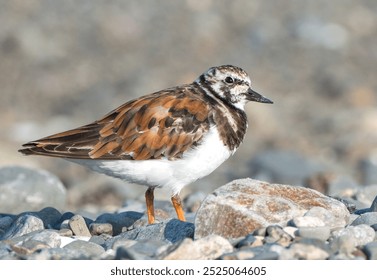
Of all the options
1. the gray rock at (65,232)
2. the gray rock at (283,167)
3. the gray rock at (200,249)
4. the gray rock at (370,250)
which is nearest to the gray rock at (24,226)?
the gray rock at (65,232)

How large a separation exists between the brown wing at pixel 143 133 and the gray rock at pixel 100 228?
21.4 inches

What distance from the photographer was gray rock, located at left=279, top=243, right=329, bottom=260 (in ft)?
15.3

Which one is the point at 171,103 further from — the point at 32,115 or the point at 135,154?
the point at 32,115

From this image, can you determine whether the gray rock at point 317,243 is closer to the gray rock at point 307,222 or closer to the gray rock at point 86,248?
the gray rock at point 307,222

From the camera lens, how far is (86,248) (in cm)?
540

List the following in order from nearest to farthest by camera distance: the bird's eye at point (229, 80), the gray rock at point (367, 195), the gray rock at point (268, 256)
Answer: the gray rock at point (268, 256) < the bird's eye at point (229, 80) < the gray rock at point (367, 195)

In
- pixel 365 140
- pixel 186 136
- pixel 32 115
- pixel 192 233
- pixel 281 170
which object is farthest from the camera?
pixel 32 115

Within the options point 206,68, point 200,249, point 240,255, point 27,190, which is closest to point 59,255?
point 200,249

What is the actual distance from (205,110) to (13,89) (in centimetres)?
933

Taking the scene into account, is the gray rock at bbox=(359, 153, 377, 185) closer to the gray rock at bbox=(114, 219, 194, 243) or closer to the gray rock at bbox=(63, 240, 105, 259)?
the gray rock at bbox=(114, 219, 194, 243)

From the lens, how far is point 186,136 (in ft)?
20.6

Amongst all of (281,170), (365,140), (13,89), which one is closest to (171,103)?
(281,170)

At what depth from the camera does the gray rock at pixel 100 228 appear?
6387 millimetres

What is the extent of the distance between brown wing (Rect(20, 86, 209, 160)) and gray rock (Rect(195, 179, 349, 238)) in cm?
72
